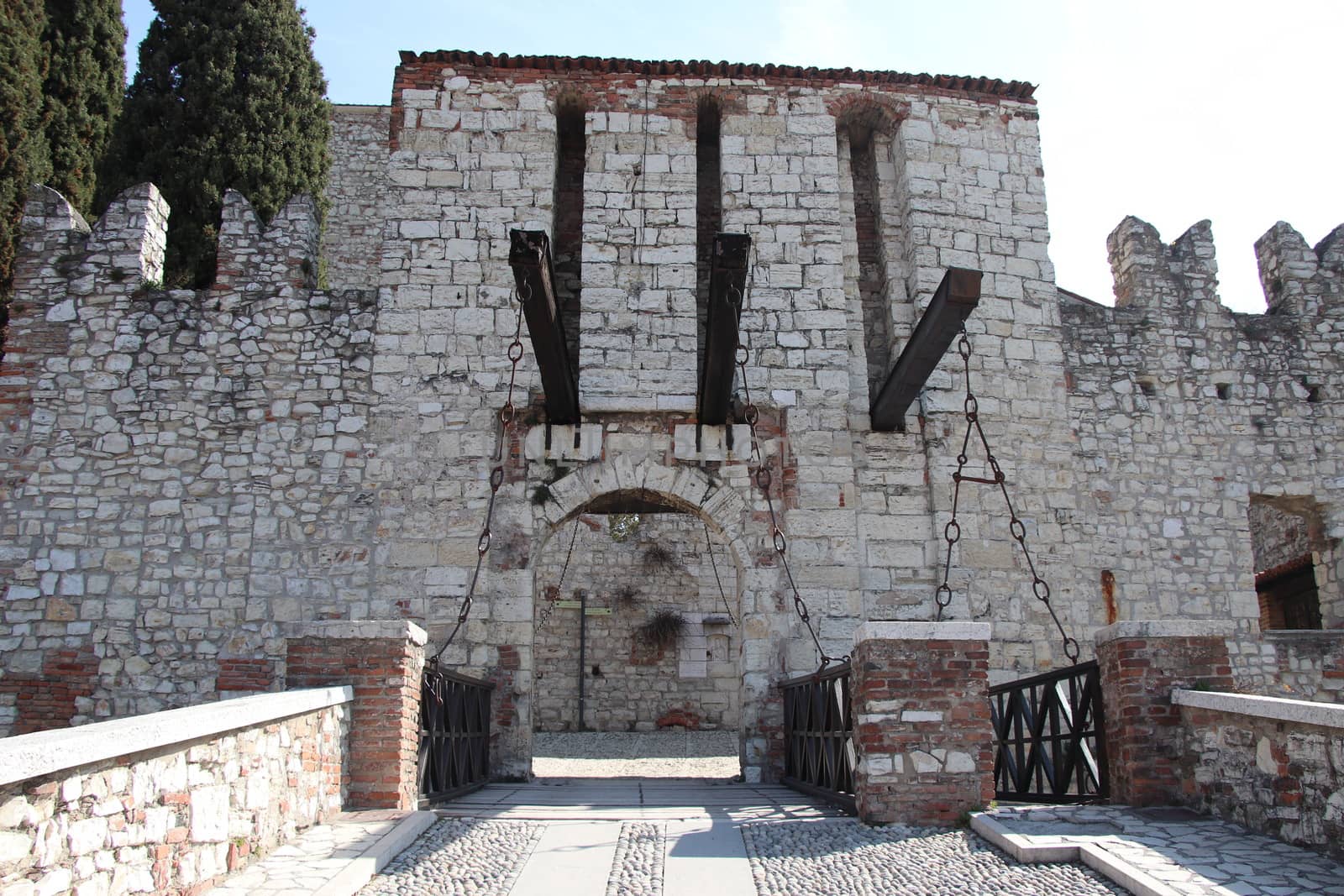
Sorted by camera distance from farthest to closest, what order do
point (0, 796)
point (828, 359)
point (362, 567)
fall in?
1. point (828, 359)
2. point (362, 567)
3. point (0, 796)

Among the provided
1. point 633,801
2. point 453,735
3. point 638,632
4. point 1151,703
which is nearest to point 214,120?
point 638,632

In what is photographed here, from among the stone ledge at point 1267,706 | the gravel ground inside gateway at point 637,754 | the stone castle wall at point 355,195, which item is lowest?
the gravel ground inside gateway at point 637,754

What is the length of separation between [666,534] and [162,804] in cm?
1079

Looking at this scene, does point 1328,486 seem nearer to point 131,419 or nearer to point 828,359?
point 828,359

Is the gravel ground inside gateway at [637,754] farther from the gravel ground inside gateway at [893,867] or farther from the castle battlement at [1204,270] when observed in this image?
the castle battlement at [1204,270]

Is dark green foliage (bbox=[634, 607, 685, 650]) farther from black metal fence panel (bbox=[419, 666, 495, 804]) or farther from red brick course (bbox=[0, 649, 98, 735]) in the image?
red brick course (bbox=[0, 649, 98, 735])

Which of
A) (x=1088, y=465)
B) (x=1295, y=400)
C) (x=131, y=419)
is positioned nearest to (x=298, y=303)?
(x=131, y=419)

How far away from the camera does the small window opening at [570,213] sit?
9219mm

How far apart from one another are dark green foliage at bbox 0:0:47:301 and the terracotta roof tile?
4387 mm

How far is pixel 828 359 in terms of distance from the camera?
28.2ft

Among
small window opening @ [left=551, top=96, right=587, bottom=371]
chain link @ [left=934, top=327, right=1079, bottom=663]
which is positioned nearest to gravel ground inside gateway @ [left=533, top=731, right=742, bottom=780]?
chain link @ [left=934, top=327, right=1079, bottom=663]

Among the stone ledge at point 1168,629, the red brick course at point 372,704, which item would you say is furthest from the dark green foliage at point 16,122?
the stone ledge at point 1168,629

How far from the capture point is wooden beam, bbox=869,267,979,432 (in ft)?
21.9

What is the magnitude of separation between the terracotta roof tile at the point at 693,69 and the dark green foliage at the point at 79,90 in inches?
181
